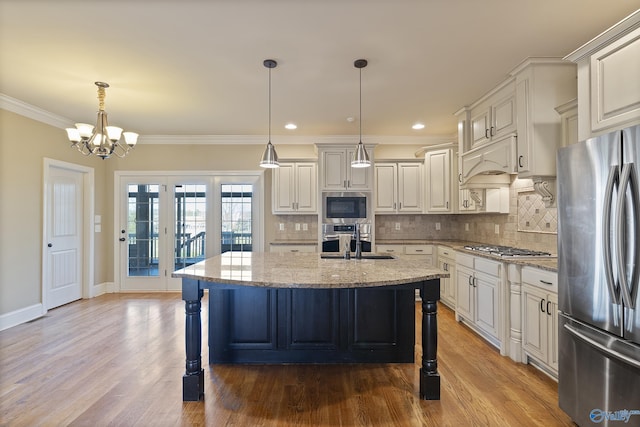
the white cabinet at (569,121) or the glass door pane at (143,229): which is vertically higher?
the white cabinet at (569,121)

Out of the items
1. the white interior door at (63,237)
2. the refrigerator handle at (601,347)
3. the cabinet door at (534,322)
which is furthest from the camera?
the white interior door at (63,237)

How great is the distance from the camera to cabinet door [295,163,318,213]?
5281 mm

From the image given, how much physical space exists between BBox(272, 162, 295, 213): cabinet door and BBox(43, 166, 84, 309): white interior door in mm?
2904

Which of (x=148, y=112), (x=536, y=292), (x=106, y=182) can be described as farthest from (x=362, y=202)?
(x=106, y=182)

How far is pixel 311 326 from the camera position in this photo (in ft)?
9.18

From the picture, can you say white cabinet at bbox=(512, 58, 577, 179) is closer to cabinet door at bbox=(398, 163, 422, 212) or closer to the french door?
cabinet door at bbox=(398, 163, 422, 212)

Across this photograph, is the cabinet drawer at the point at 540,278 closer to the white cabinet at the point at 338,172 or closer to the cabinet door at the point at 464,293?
the cabinet door at the point at 464,293

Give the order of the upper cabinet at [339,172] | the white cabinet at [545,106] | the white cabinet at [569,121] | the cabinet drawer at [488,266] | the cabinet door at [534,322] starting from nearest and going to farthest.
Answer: the cabinet door at [534,322] < the white cabinet at [569,121] < the white cabinet at [545,106] < the cabinet drawer at [488,266] < the upper cabinet at [339,172]

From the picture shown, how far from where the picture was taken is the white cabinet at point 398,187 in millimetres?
5234

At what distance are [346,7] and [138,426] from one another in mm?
2895

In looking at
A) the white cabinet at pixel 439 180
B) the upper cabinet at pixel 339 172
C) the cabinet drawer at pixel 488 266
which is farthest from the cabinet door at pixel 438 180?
the cabinet drawer at pixel 488 266

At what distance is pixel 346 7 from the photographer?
2152 millimetres

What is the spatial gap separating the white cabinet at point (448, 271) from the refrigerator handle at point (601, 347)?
2266 millimetres

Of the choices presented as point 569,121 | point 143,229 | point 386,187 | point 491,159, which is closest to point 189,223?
point 143,229
